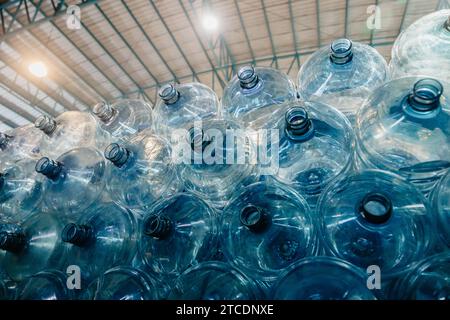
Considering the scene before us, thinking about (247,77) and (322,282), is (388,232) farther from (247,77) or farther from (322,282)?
(247,77)

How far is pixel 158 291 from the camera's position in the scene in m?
1.54

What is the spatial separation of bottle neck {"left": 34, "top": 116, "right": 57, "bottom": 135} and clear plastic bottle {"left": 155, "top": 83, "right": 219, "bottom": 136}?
0.77 meters

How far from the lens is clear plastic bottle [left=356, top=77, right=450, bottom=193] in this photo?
126cm

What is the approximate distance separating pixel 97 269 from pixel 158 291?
A: 40 centimetres

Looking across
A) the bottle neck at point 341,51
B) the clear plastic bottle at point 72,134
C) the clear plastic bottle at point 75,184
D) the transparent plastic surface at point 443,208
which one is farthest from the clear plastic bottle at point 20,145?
the transparent plastic surface at point 443,208

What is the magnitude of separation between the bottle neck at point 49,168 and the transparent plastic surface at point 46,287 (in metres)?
0.53

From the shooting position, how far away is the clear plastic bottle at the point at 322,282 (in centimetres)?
115

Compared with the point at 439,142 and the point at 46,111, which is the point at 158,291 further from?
the point at 46,111

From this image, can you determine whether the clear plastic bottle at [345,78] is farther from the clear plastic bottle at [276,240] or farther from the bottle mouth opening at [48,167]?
the bottle mouth opening at [48,167]

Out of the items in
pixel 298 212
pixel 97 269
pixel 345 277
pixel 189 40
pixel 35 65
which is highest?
pixel 189 40

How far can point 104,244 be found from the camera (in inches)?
68.8
